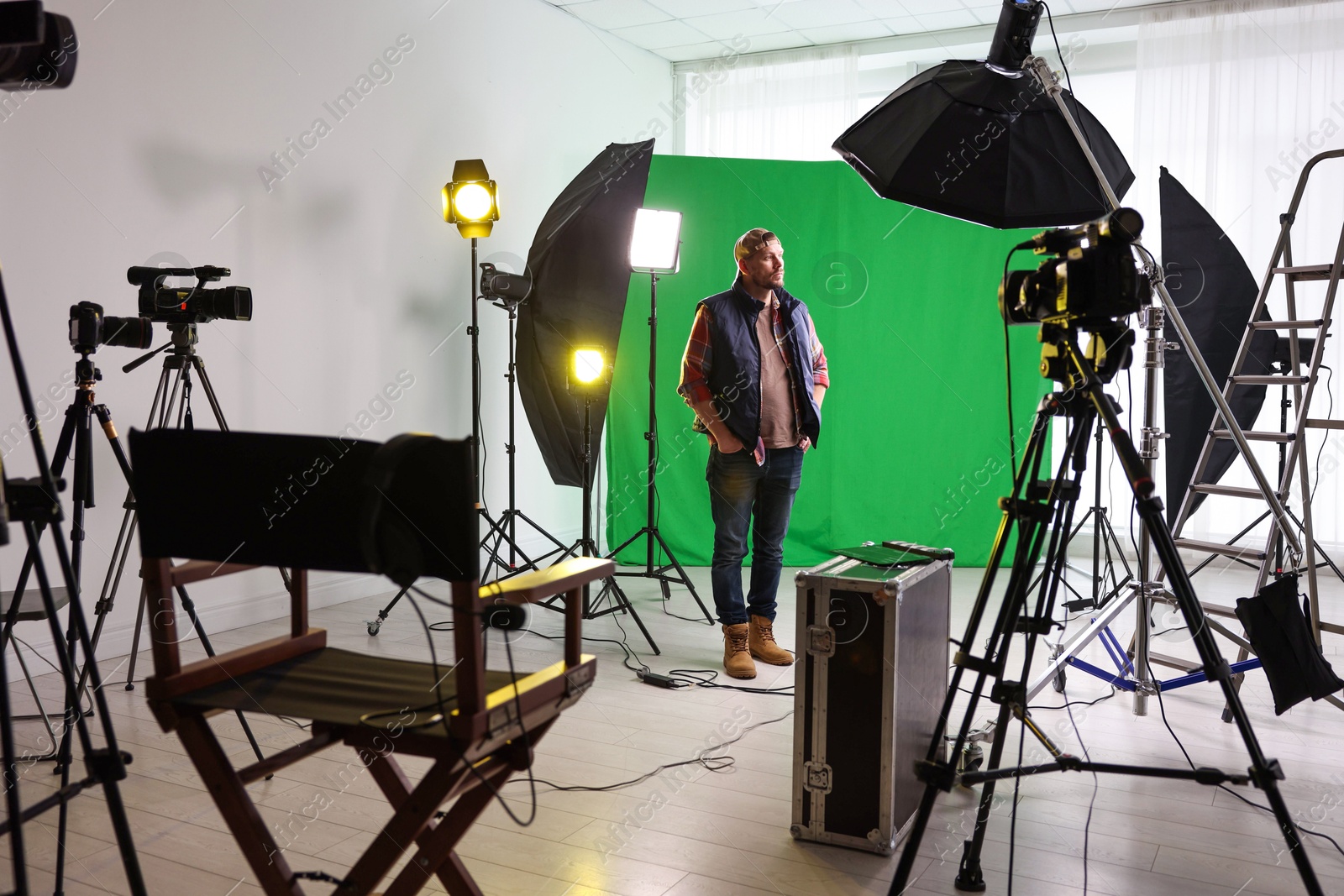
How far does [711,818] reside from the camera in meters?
2.30

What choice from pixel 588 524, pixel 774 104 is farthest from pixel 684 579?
pixel 774 104

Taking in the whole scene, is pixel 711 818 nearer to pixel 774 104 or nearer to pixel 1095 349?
pixel 1095 349

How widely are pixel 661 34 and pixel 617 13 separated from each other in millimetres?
486

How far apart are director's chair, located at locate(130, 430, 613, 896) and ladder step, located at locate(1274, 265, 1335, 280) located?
8.79 ft

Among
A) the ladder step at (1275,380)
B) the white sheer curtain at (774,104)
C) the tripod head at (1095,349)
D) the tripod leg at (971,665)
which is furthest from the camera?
the white sheer curtain at (774,104)

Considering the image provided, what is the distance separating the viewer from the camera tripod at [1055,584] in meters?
1.59

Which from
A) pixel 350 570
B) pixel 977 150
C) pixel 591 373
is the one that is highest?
pixel 977 150

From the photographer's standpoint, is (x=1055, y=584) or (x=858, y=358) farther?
(x=858, y=358)

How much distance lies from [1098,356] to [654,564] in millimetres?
3881

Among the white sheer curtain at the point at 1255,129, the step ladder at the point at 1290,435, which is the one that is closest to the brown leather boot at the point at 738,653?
the step ladder at the point at 1290,435

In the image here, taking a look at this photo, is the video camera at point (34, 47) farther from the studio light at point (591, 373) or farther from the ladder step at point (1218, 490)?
the ladder step at point (1218, 490)

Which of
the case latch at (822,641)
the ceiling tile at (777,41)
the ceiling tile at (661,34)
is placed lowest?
the case latch at (822,641)

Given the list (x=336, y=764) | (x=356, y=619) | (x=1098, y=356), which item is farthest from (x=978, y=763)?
(x=356, y=619)

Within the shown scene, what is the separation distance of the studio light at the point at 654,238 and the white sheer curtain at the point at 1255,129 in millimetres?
3076
